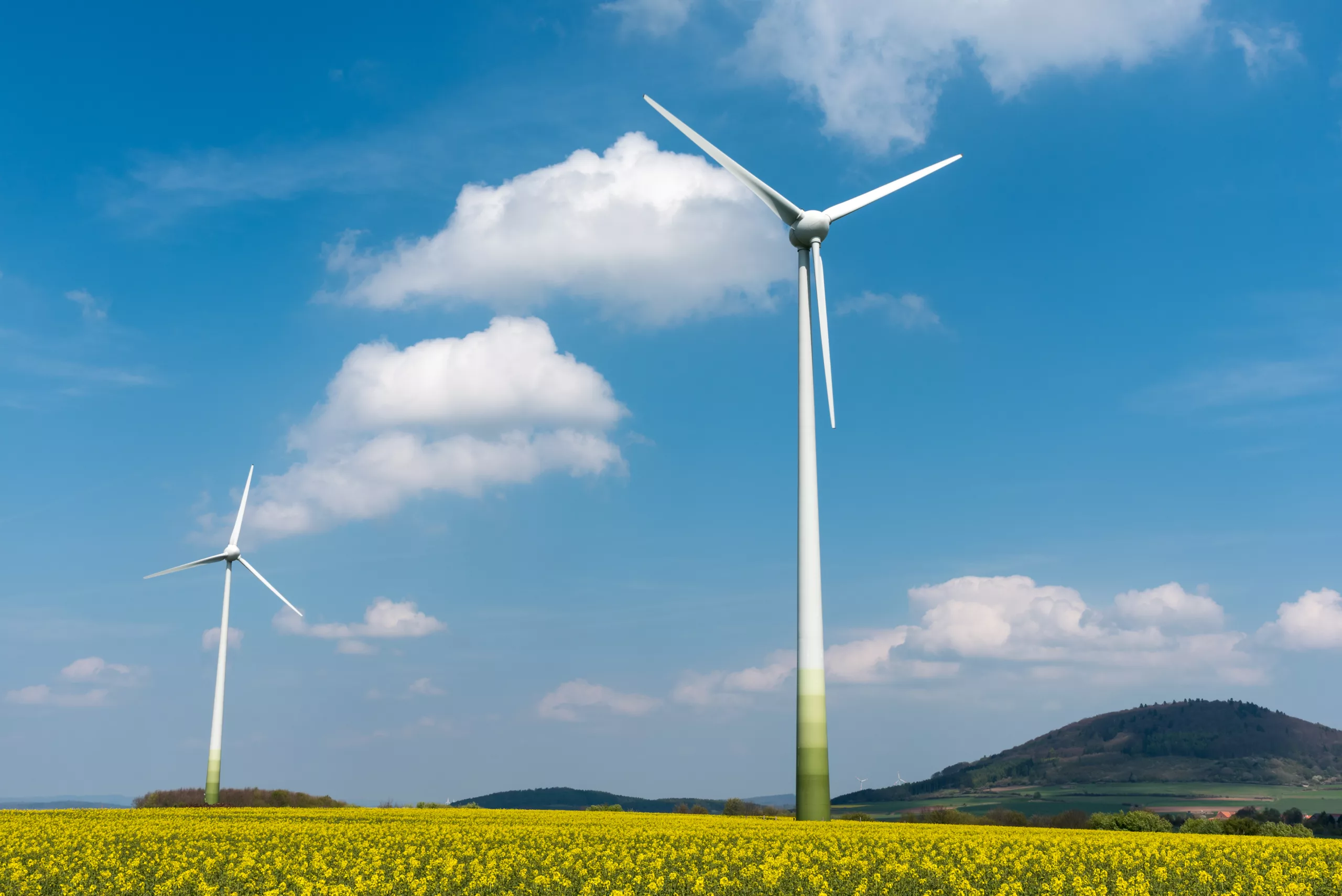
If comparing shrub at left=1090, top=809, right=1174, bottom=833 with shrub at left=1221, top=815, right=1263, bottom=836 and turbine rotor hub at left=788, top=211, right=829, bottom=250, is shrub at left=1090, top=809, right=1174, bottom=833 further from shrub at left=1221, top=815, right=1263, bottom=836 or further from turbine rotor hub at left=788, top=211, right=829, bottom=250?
turbine rotor hub at left=788, top=211, right=829, bottom=250

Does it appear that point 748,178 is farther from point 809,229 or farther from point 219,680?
point 219,680

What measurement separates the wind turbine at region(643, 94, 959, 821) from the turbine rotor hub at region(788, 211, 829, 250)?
1.5 inches

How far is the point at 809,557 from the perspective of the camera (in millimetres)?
47906

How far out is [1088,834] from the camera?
3594 cm

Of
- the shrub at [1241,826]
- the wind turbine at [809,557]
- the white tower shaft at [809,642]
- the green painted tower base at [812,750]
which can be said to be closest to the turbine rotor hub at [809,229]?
the wind turbine at [809,557]

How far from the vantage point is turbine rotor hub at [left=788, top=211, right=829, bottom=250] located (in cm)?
5603

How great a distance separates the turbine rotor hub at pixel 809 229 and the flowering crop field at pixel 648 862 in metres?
33.6

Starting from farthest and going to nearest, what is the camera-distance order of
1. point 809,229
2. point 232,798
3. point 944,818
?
point 232,798 → point 809,229 → point 944,818

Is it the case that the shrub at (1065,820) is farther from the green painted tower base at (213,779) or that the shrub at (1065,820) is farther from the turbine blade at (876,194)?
the green painted tower base at (213,779)

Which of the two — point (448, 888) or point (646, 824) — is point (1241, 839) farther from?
point (448, 888)

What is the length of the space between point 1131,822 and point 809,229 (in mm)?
34364

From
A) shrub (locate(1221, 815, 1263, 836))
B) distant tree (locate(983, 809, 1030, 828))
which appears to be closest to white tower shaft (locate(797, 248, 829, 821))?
distant tree (locate(983, 809, 1030, 828))

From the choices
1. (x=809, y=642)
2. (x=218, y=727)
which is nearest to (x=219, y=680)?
(x=218, y=727)

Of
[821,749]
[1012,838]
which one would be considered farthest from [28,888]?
[821,749]
